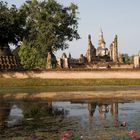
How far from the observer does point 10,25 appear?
69.9 m

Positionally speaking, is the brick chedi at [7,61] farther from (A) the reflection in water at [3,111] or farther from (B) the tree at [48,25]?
(A) the reflection in water at [3,111]

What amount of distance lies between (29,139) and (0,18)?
5383cm

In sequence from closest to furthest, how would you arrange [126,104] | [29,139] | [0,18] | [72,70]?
1. [29,139]
2. [126,104]
3. [72,70]
4. [0,18]

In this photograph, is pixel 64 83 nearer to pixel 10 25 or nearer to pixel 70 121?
pixel 10 25

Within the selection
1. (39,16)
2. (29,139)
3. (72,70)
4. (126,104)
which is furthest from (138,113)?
(39,16)

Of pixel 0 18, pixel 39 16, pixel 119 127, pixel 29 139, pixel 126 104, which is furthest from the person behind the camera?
pixel 39 16

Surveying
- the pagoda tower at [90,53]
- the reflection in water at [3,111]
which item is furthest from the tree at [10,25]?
the reflection in water at [3,111]

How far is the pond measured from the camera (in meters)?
18.5

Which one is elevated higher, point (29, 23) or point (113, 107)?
point (29, 23)

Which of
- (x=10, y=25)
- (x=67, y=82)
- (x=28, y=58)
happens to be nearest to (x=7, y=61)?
(x=10, y=25)

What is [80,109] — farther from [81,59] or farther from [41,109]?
[81,59]

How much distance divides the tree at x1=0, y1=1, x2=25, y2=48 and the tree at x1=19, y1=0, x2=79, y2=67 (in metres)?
11.8

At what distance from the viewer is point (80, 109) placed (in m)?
30.9

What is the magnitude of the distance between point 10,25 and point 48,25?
1729cm
